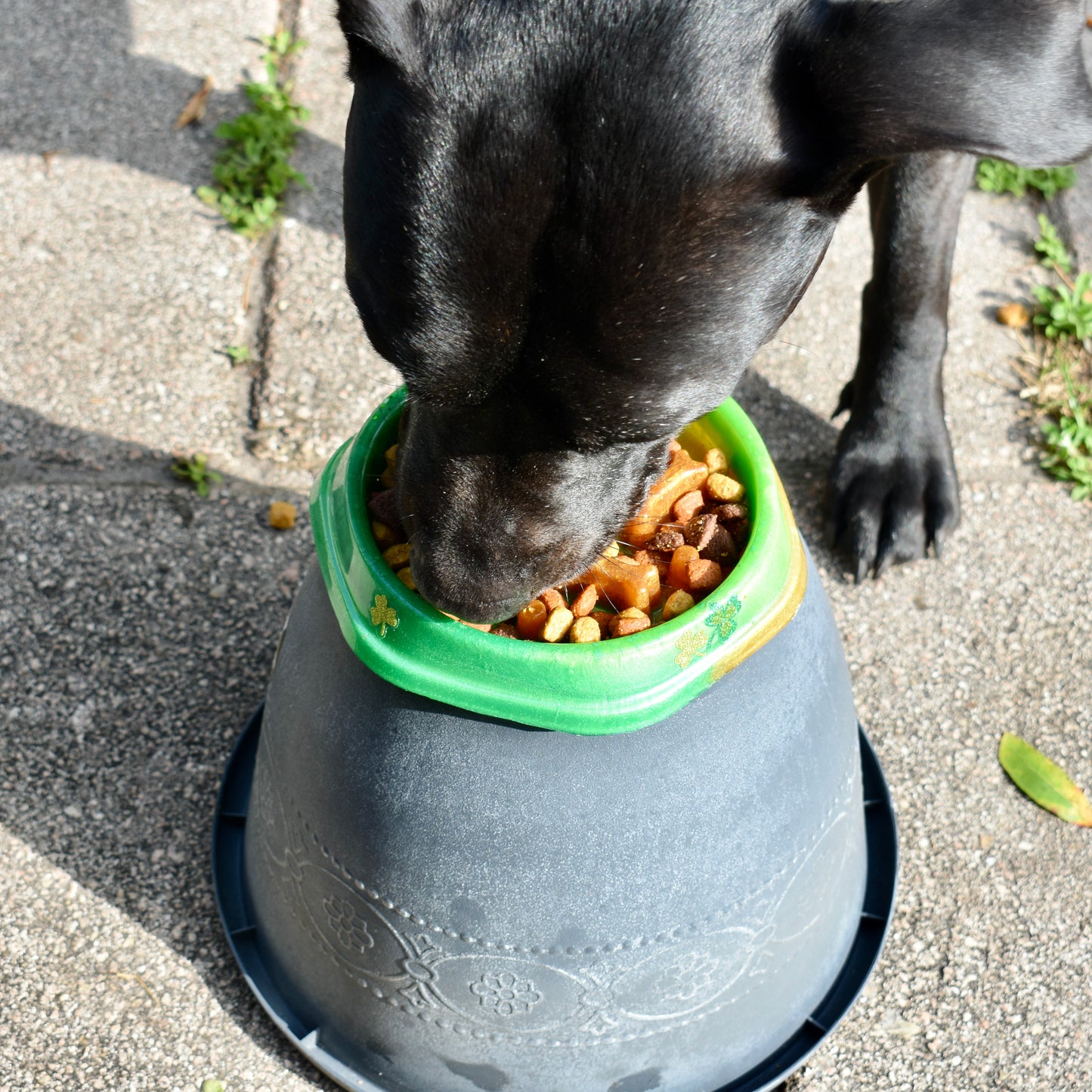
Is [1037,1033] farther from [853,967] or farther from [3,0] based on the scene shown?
[3,0]

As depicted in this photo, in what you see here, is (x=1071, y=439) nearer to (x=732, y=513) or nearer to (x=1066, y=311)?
(x=1066, y=311)

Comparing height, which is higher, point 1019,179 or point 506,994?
point 1019,179

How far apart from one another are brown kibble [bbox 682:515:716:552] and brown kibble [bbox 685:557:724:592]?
53mm

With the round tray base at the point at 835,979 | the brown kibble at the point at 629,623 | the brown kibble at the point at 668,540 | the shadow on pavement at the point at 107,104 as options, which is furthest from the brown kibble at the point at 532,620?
the shadow on pavement at the point at 107,104

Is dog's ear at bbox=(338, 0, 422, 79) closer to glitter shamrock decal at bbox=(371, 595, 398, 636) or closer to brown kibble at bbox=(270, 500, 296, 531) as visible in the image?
glitter shamrock decal at bbox=(371, 595, 398, 636)

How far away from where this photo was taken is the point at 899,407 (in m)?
2.96

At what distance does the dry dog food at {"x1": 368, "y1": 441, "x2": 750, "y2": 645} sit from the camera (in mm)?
1862

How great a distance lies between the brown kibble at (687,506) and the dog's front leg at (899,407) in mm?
1016

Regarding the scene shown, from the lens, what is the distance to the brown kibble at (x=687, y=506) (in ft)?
6.58

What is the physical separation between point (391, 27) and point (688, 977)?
4.69 ft

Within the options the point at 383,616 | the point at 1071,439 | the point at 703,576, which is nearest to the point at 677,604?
the point at 703,576

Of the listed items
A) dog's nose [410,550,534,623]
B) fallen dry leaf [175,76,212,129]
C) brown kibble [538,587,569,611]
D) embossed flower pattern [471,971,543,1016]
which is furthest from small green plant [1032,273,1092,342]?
fallen dry leaf [175,76,212,129]

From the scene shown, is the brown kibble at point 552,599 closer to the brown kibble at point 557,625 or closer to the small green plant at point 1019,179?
the brown kibble at point 557,625

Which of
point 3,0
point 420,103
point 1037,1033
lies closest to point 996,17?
point 420,103
